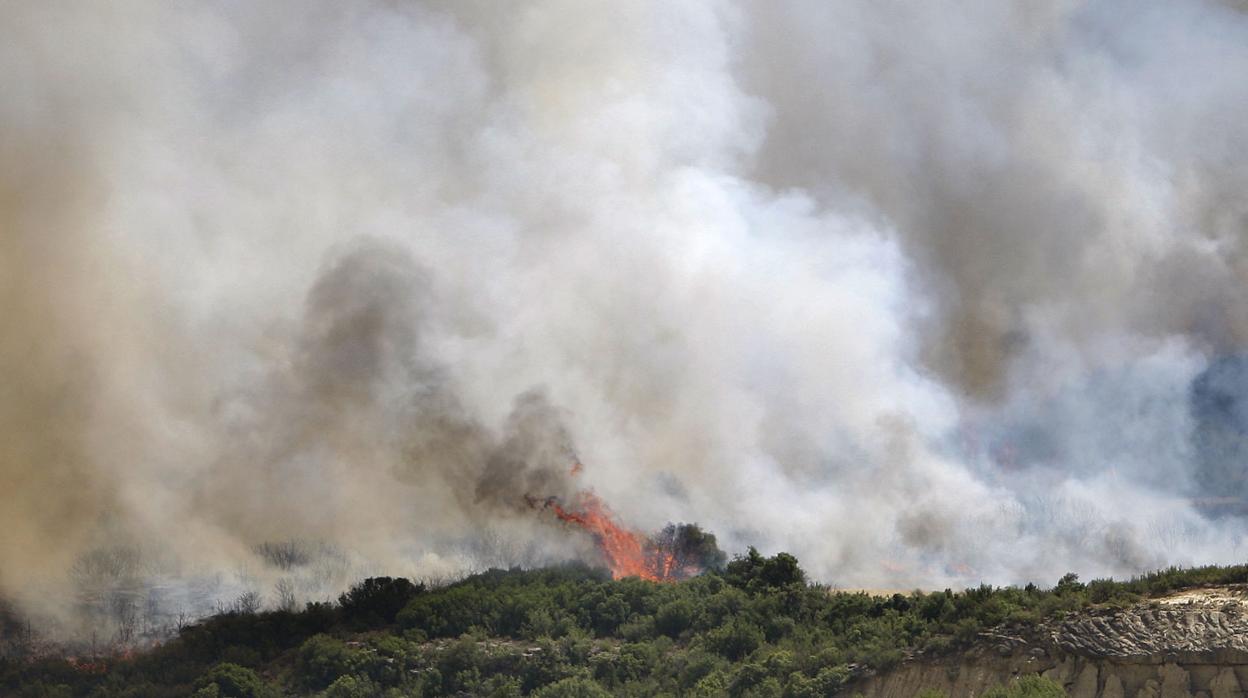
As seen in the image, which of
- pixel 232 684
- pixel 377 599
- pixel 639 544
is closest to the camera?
pixel 232 684

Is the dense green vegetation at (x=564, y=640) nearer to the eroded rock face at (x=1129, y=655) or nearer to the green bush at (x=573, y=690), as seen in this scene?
the green bush at (x=573, y=690)

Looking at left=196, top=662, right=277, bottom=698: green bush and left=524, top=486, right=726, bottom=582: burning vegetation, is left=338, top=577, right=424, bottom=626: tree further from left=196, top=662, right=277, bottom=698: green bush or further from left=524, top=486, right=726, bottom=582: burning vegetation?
left=524, top=486, right=726, bottom=582: burning vegetation

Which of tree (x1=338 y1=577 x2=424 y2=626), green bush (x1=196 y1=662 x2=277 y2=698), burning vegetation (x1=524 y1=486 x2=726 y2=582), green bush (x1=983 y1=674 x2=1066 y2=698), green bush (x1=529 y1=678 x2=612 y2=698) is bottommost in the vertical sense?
green bush (x1=983 y1=674 x2=1066 y2=698)

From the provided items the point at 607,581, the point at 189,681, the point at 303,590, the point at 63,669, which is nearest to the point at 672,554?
the point at 607,581

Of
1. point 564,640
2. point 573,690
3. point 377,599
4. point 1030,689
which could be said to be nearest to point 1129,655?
point 1030,689

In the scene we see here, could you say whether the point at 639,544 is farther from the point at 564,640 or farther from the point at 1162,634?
the point at 1162,634

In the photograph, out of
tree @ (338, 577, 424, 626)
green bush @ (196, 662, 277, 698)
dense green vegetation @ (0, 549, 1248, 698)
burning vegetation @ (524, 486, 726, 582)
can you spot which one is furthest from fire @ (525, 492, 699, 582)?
green bush @ (196, 662, 277, 698)

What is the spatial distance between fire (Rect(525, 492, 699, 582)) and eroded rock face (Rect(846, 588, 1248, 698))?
1989 centimetres

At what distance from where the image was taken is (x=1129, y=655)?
44438 millimetres

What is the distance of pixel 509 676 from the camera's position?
57.8m

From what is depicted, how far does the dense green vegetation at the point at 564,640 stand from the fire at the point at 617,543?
202 cm

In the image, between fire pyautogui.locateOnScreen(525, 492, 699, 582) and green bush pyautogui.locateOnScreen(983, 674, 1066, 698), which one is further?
fire pyautogui.locateOnScreen(525, 492, 699, 582)

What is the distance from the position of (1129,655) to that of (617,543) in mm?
28673

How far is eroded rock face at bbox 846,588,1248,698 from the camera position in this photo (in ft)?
140
